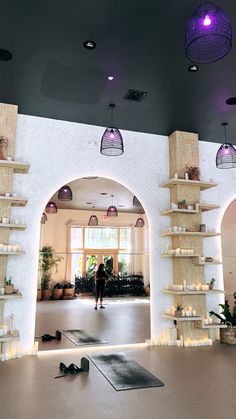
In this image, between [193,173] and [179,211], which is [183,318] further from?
[193,173]

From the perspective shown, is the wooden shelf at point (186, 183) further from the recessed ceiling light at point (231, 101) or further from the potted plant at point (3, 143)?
the potted plant at point (3, 143)

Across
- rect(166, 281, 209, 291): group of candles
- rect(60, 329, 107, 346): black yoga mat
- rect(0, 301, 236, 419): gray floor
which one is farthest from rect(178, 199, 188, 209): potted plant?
rect(60, 329, 107, 346): black yoga mat

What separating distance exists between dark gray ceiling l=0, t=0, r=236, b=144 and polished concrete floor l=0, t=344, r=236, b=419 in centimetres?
358

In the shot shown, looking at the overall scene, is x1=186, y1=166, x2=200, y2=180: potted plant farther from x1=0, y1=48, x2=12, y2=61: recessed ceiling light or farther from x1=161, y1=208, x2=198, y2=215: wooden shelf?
x1=0, y1=48, x2=12, y2=61: recessed ceiling light

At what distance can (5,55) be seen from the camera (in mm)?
3680

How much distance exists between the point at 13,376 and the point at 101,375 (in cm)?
99

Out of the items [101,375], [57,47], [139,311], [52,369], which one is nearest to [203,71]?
[57,47]

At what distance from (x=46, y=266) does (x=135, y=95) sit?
864 cm

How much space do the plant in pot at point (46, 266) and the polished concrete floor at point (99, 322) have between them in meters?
1.35

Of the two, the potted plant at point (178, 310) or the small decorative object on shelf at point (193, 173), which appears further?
the small decorative object on shelf at point (193, 173)

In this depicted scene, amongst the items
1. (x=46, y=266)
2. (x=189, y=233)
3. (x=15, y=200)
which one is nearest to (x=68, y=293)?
(x=46, y=266)

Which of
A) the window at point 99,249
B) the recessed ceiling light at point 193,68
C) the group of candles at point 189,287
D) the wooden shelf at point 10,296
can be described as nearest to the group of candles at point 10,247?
the wooden shelf at point 10,296

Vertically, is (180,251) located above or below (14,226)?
below

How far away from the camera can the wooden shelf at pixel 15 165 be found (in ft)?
14.6
